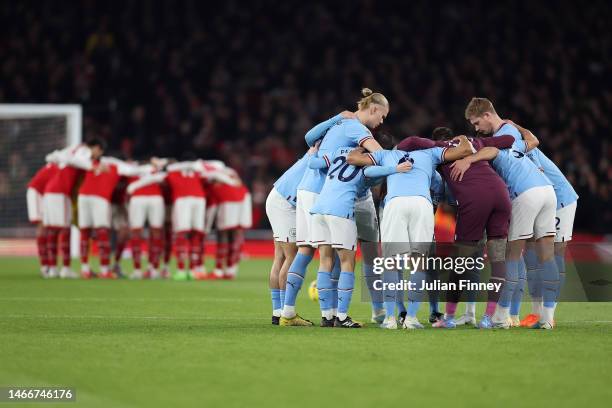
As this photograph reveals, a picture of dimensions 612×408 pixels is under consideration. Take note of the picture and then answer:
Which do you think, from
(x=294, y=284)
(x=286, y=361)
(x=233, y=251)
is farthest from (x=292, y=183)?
(x=233, y=251)

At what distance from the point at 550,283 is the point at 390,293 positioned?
154 cm

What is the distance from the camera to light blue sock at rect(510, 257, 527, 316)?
11219 mm

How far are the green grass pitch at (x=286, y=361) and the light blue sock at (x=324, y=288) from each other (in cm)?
38

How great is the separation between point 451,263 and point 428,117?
18.3 m

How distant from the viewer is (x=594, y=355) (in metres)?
8.73

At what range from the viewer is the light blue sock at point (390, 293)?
10594mm

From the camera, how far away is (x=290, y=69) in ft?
101

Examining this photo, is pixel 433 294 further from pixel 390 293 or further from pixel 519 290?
pixel 519 290

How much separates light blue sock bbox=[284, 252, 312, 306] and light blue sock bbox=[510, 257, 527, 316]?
2.05 m

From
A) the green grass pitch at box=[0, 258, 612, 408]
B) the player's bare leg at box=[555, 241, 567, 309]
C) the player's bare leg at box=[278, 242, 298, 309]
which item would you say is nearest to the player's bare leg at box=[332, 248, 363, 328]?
the green grass pitch at box=[0, 258, 612, 408]

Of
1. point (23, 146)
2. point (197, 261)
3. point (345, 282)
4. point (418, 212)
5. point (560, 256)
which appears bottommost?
point (197, 261)

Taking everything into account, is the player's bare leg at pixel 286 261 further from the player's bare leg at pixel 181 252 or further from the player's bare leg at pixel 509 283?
the player's bare leg at pixel 181 252

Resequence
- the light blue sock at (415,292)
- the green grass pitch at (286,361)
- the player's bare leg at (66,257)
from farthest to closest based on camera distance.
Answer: the player's bare leg at (66,257) < the light blue sock at (415,292) < the green grass pitch at (286,361)

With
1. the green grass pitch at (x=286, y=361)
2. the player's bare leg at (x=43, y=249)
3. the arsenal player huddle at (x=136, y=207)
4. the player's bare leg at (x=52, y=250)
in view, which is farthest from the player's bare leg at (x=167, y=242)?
the green grass pitch at (x=286, y=361)
